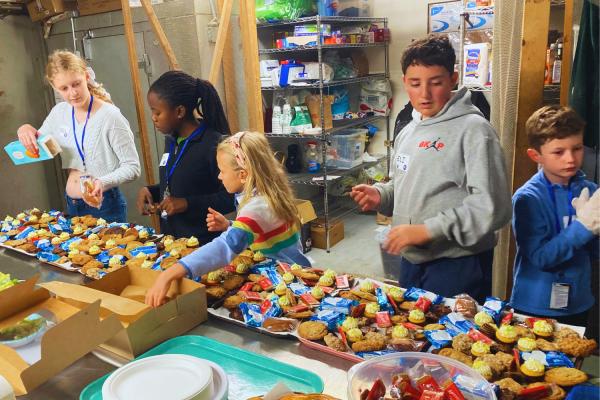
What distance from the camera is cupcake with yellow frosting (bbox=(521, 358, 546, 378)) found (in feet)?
3.21

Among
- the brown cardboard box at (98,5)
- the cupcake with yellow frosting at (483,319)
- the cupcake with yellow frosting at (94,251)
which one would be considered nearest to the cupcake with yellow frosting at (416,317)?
the cupcake with yellow frosting at (483,319)

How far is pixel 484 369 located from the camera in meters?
0.98

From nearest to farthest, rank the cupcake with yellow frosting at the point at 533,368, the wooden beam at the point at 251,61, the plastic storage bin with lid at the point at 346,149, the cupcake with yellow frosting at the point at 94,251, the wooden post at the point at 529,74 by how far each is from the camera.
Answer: the cupcake with yellow frosting at the point at 533,368 → the cupcake with yellow frosting at the point at 94,251 → the wooden post at the point at 529,74 → the wooden beam at the point at 251,61 → the plastic storage bin with lid at the point at 346,149

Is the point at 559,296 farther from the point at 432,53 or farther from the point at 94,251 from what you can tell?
the point at 94,251

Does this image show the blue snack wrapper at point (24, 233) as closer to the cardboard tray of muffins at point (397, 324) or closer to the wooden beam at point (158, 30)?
the cardboard tray of muffins at point (397, 324)

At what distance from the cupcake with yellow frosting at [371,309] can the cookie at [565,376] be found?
0.41m

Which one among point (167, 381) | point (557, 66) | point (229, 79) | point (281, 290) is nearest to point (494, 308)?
point (281, 290)

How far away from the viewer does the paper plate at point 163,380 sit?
33.7 inches

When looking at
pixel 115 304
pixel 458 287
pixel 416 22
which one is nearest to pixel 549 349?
pixel 458 287

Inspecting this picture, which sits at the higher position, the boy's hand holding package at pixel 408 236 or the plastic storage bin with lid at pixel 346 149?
the boy's hand holding package at pixel 408 236

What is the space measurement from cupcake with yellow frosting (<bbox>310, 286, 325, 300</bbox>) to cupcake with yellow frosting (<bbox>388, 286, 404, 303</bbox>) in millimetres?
188

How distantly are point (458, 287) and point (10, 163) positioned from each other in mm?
4014

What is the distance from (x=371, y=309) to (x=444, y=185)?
552 mm

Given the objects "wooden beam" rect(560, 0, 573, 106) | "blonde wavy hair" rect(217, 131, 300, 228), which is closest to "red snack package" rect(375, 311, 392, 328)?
"blonde wavy hair" rect(217, 131, 300, 228)
